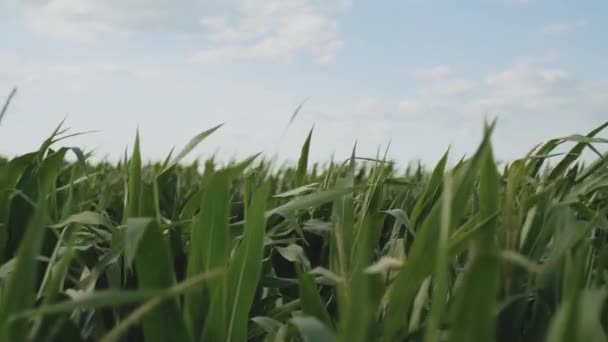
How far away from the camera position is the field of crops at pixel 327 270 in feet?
1.67

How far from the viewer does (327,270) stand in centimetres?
74

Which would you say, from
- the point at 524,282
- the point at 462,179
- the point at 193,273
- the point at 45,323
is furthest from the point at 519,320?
the point at 45,323

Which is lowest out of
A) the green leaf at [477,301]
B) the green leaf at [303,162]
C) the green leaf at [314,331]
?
the green leaf at [314,331]

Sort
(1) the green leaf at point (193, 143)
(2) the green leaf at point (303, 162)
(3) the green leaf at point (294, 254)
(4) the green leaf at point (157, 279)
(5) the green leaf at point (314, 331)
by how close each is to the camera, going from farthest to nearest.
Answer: (2) the green leaf at point (303, 162) < (1) the green leaf at point (193, 143) < (3) the green leaf at point (294, 254) < (4) the green leaf at point (157, 279) < (5) the green leaf at point (314, 331)

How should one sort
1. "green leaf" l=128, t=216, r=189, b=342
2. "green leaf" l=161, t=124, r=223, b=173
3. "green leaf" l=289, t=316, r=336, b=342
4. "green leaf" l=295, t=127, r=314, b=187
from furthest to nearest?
"green leaf" l=295, t=127, r=314, b=187 < "green leaf" l=161, t=124, r=223, b=173 < "green leaf" l=128, t=216, r=189, b=342 < "green leaf" l=289, t=316, r=336, b=342

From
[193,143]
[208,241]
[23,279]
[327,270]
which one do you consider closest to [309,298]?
[327,270]

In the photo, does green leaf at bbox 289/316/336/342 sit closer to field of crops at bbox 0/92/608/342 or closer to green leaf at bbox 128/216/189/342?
field of crops at bbox 0/92/608/342

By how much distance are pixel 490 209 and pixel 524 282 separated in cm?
19

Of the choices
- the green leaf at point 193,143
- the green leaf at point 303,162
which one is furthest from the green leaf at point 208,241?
the green leaf at point 303,162

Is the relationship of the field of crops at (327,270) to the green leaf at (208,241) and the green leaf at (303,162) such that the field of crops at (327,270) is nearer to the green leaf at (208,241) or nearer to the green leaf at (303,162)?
the green leaf at (208,241)

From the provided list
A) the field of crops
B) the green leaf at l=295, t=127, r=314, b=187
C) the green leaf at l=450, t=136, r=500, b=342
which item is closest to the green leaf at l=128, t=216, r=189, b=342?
the field of crops

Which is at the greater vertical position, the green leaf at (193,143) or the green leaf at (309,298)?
the green leaf at (193,143)

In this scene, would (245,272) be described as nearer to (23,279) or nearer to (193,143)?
(23,279)

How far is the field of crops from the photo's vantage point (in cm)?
51
